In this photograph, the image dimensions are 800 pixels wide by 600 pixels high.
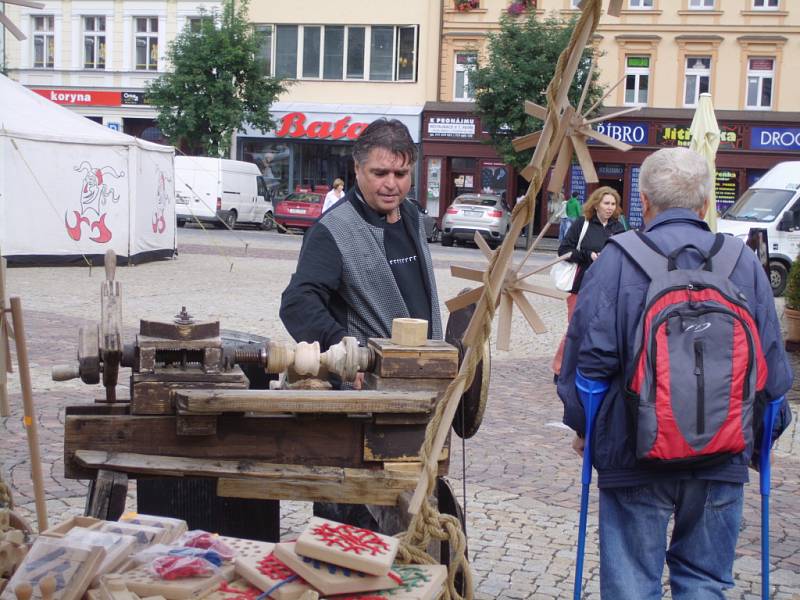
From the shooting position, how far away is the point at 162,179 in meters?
20.1

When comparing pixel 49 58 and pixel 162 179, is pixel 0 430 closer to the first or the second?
pixel 162 179

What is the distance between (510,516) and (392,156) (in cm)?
267

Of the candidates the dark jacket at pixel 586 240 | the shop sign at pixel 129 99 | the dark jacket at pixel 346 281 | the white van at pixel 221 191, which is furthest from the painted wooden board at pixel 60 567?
the shop sign at pixel 129 99

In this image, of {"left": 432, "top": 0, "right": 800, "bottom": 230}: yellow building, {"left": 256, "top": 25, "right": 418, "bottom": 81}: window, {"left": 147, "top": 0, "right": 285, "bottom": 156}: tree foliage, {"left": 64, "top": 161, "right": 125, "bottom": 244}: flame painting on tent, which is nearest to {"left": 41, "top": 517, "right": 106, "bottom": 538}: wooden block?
{"left": 64, "top": 161, "right": 125, "bottom": 244}: flame painting on tent

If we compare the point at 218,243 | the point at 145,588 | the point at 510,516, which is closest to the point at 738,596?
the point at 510,516

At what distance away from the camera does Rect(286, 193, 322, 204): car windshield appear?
106 feet

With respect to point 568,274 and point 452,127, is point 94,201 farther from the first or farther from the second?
point 452,127

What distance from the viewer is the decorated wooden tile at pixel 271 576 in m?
1.87

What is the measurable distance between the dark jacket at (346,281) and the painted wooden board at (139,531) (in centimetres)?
115

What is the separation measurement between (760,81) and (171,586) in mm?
35941

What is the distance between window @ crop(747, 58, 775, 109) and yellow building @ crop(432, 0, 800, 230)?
0.11 ft

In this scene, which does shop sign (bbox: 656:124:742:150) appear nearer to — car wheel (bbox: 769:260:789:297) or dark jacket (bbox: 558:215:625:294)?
car wheel (bbox: 769:260:789:297)

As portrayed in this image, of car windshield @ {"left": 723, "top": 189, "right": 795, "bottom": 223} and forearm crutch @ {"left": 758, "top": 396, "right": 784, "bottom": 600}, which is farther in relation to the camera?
car windshield @ {"left": 723, "top": 189, "right": 795, "bottom": 223}

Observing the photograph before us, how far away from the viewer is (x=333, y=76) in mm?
38438
